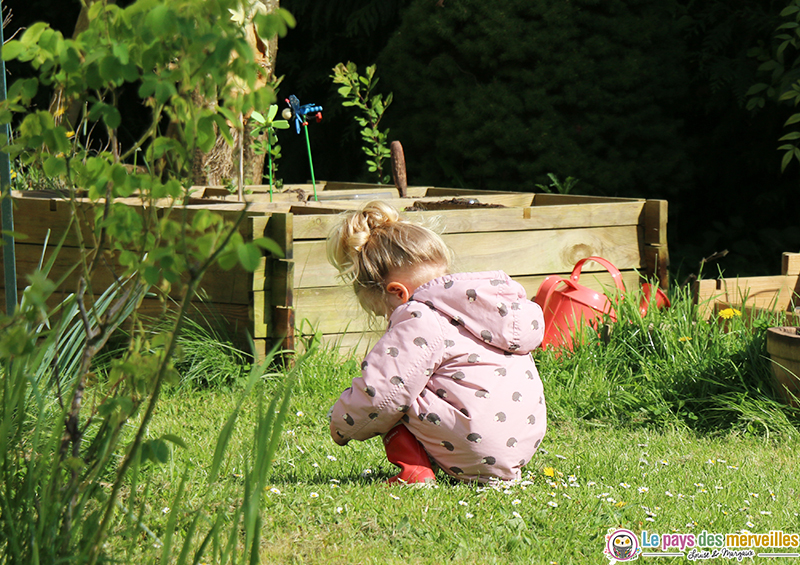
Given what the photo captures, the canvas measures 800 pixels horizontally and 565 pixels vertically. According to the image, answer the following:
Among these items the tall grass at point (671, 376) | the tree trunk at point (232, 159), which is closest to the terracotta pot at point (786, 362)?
the tall grass at point (671, 376)

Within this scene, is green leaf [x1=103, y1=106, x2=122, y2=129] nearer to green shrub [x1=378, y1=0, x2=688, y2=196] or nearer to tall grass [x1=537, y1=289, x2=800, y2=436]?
tall grass [x1=537, y1=289, x2=800, y2=436]

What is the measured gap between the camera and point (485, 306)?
2.30 metres

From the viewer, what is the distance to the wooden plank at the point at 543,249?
395cm

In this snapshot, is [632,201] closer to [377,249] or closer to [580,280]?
[580,280]

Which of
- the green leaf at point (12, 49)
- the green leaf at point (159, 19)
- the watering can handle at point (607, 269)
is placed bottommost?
the watering can handle at point (607, 269)

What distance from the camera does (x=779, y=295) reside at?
411 cm

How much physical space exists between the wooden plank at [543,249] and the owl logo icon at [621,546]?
189cm

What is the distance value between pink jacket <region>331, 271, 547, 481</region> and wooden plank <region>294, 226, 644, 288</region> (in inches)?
57.2

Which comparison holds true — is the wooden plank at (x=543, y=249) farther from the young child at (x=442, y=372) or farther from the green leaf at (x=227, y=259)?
the green leaf at (x=227, y=259)

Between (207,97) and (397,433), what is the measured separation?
141 cm

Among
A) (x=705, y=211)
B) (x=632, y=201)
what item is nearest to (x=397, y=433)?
(x=632, y=201)

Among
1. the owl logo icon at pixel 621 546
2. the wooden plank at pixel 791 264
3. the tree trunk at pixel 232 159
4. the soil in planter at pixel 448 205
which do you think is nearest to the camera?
the owl logo icon at pixel 621 546

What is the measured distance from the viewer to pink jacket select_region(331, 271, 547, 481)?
225cm

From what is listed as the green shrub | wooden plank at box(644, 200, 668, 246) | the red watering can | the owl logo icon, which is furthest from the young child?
the green shrub
